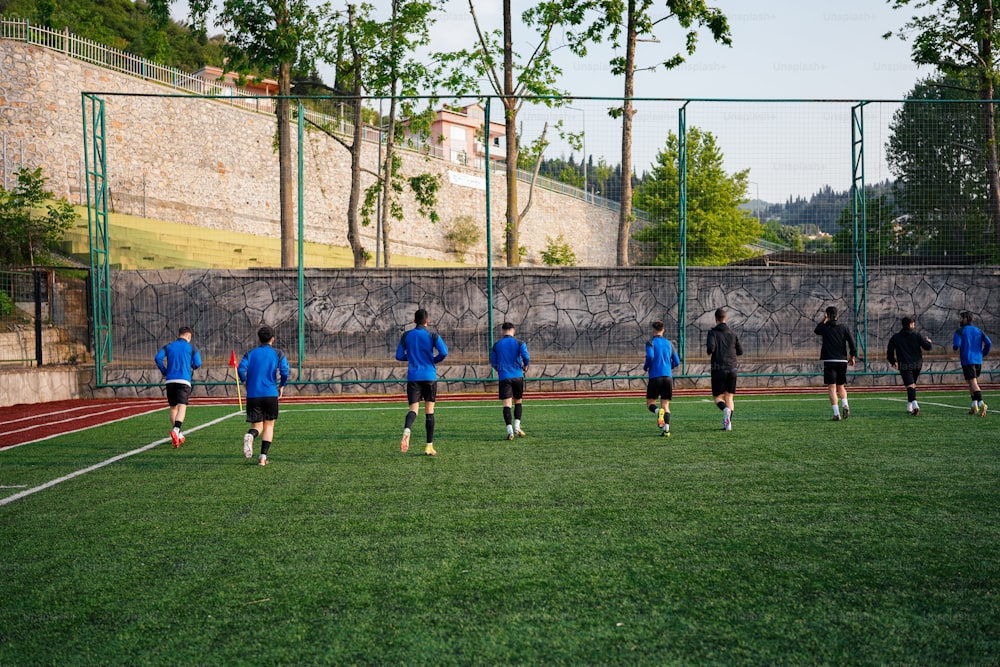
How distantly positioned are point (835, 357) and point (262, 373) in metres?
8.69

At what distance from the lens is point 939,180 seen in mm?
18422

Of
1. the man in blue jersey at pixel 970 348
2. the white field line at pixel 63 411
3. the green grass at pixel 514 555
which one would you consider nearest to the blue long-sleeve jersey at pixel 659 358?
the green grass at pixel 514 555

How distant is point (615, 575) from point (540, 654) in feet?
4.09

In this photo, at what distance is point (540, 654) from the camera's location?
149 inches

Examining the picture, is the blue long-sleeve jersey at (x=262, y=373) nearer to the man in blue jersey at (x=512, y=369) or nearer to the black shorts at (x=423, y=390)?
the black shorts at (x=423, y=390)

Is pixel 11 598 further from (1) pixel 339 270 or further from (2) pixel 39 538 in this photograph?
(1) pixel 339 270

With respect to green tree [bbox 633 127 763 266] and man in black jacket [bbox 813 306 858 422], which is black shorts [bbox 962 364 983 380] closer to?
man in black jacket [bbox 813 306 858 422]

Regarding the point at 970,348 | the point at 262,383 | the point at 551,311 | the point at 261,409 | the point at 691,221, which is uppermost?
the point at 691,221

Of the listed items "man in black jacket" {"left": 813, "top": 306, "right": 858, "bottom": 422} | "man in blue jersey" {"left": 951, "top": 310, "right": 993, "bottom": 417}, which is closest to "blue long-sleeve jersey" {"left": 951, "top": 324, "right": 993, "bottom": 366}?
"man in blue jersey" {"left": 951, "top": 310, "right": 993, "bottom": 417}

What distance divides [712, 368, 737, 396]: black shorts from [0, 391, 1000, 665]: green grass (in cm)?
165

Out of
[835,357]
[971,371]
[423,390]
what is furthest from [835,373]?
[423,390]

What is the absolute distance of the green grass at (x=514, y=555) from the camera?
3.95 meters

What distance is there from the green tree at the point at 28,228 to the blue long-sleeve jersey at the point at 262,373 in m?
16.9

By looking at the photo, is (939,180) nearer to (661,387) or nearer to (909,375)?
(909,375)
